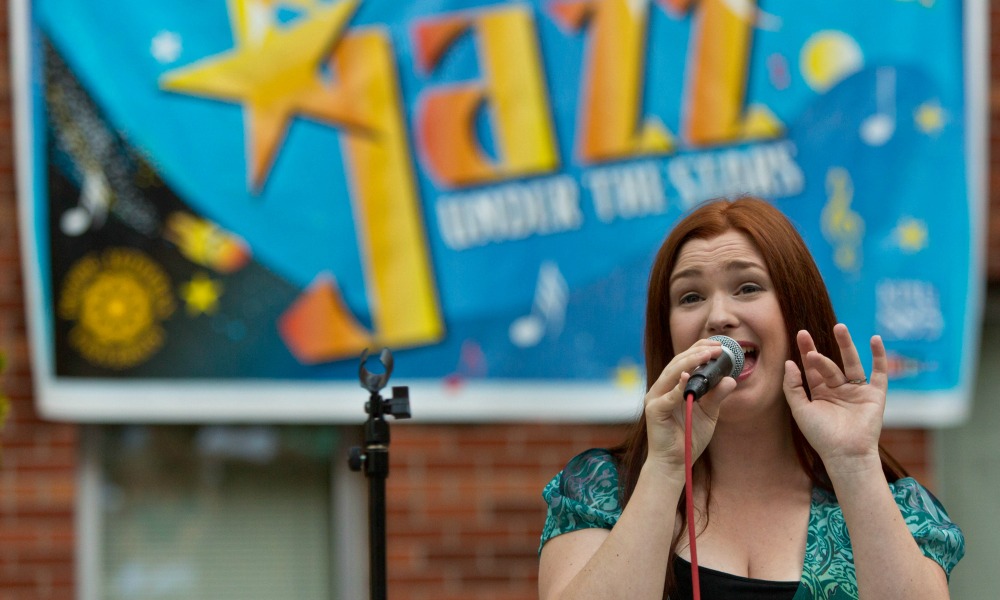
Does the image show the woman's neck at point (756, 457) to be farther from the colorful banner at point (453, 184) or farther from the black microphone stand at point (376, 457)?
the colorful banner at point (453, 184)

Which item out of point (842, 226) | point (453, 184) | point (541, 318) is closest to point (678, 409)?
point (541, 318)

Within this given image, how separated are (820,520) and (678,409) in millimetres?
347

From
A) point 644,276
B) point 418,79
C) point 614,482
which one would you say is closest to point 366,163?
point 418,79

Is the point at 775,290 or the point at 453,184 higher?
the point at 453,184

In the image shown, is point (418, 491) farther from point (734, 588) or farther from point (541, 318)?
point (734, 588)

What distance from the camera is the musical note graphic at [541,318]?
17.3 ft

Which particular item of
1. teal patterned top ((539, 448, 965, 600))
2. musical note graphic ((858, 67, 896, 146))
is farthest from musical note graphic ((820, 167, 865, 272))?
teal patterned top ((539, 448, 965, 600))

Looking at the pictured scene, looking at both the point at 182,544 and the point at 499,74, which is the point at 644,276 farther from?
the point at 182,544

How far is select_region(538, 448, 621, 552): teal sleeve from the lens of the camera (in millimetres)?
2525

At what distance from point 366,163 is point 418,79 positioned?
365mm

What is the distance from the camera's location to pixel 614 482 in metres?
2.57

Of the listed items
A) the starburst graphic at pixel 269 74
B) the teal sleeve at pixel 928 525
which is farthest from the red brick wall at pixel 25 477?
the teal sleeve at pixel 928 525

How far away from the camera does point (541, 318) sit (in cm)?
527

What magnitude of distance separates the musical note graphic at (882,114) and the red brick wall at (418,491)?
4.94 ft
